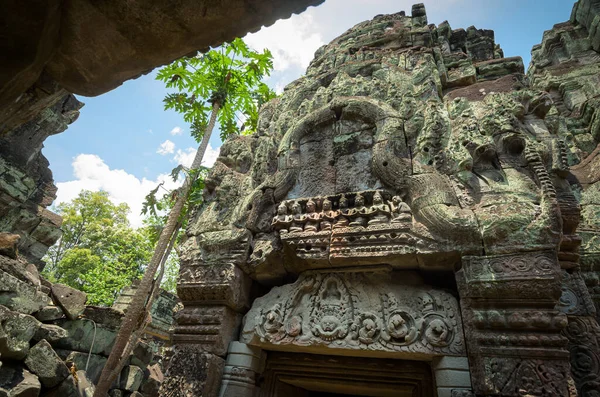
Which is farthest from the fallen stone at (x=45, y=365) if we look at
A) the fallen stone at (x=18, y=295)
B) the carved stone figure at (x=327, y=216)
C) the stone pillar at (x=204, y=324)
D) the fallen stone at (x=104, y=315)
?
the carved stone figure at (x=327, y=216)

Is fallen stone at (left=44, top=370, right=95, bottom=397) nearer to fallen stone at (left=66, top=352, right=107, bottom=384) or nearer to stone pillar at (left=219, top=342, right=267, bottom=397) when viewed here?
fallen stone at (left=66, top=352, right=107, bottom=384)

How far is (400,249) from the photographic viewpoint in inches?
104

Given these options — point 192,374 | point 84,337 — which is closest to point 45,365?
point 84,337

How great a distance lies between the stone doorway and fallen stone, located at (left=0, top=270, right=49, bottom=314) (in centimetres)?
349

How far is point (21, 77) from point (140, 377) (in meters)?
7.07

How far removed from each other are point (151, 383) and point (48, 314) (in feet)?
9.91

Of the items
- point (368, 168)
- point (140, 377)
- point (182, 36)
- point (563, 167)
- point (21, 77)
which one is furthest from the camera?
point (140, 377)

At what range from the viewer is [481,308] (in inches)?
91.7

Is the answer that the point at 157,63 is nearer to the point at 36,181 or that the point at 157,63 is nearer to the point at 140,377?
the point at 140,377

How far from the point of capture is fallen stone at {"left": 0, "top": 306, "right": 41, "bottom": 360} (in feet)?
12.3

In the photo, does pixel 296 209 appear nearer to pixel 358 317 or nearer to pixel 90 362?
pixel 358 317

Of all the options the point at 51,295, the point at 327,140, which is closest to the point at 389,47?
the point at 327,140

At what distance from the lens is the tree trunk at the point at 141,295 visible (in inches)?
166

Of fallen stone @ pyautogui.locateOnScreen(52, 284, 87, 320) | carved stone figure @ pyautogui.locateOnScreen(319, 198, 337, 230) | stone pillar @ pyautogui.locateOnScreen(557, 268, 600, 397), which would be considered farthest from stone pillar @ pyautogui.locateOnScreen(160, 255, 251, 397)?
fallen stone @ pyautogui.locateOnScreen(52, 284, 87, 320)
